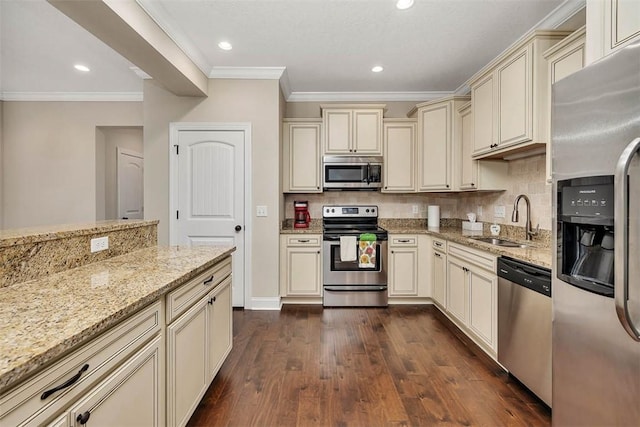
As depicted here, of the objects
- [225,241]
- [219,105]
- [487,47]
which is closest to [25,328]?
[225,241]

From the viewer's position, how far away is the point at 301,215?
3941 mm

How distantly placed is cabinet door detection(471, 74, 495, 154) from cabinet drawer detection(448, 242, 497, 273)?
3.12 feet

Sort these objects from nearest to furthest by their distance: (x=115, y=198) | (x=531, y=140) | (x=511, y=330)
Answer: (x=511, y=330) → (x=531, y=140) → (x=115, y=198)

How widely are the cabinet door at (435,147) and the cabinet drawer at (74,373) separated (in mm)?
3337

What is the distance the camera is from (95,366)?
905 millimetres

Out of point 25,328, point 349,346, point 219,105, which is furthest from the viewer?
point 219,105

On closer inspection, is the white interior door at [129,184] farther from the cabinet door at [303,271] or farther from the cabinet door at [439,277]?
the cabinet door at [439,277]

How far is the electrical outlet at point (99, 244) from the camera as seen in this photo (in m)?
1.66

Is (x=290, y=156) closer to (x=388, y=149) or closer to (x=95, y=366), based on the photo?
(x=388, y=149)

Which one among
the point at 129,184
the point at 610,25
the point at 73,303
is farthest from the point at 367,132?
the point at 129,184

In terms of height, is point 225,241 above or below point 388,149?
below

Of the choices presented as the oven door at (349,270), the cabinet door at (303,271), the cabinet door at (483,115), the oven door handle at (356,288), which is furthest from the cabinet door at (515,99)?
the cabinet door at (303,271)

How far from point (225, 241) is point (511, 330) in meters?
2.80

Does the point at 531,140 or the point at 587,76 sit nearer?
the point at 587,76
